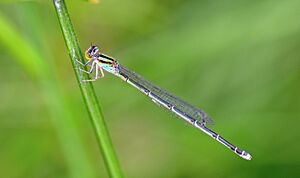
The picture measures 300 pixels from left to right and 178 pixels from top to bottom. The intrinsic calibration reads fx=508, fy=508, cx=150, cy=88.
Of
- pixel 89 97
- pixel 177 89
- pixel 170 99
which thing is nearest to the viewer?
pixel 89 97

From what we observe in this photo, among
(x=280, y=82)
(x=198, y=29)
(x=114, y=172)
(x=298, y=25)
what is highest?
(x=198, y=29)

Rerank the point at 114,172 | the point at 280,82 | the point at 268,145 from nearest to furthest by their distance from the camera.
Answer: the point at 114,172 → the point at 268,145 → the point at 280,82

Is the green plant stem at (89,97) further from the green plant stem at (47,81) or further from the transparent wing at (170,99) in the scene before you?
the transparent wing at (170,99)

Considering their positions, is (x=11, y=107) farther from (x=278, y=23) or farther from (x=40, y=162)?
(x=278, y=23)

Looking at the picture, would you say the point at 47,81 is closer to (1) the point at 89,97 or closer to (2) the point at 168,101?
(2) the point at 168,101

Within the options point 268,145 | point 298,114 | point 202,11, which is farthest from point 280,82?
point 202,11

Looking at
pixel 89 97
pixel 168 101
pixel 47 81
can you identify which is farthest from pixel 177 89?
pixel 89 97

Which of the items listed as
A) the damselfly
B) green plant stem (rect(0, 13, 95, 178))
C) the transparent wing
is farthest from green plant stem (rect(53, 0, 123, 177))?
the transparent wing
